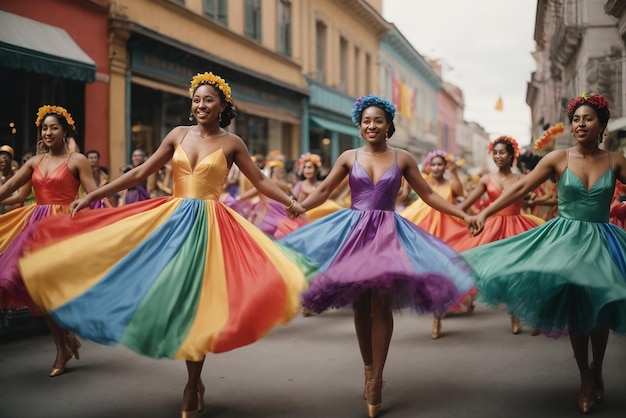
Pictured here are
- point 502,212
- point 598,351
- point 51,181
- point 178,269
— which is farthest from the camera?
point 502,212

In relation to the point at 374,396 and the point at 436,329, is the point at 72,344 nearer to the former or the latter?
the point at 374,396

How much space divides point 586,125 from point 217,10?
17.1 m

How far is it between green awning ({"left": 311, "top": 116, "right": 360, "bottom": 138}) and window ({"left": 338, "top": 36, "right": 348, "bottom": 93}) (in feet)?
5.73

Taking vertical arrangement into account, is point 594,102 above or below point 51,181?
above

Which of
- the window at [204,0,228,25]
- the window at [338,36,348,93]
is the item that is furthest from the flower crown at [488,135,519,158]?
the window at [338,36,348,93]

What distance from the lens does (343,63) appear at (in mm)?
34094

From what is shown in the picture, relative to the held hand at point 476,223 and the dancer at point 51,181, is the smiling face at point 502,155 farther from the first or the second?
the dancer at point 51,181

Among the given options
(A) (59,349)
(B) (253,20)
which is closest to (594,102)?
(A) (59,349)

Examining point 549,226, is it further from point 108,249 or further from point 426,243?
point 108,249

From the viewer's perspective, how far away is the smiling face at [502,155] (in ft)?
29.1

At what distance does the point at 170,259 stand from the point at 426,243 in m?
1.92

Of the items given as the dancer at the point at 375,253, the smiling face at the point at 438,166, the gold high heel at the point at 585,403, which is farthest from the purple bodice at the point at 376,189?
the smiling face at the point at 438,166

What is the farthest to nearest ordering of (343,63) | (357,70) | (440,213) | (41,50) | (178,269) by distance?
(357,70), (343,63), (41,50), (440,213), (178,269)

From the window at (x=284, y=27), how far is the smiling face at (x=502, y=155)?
18014mm
